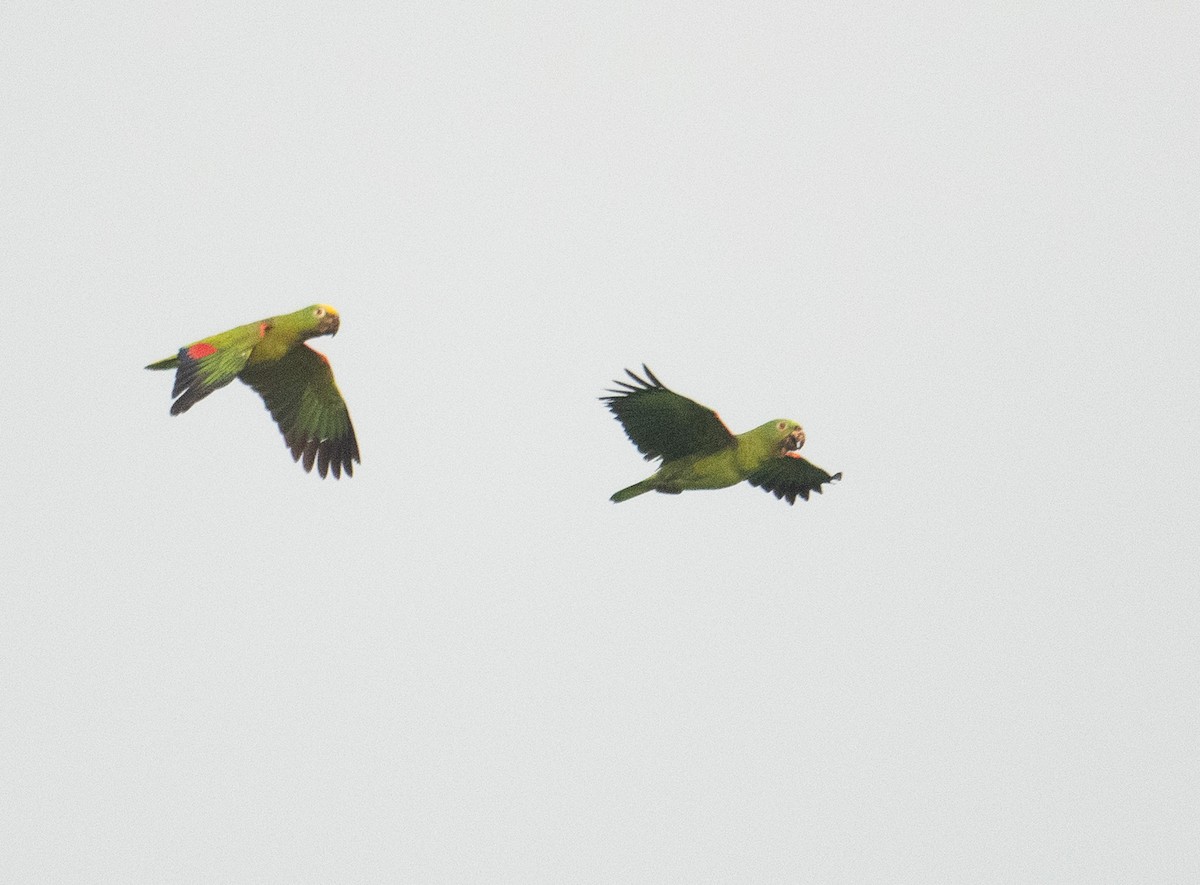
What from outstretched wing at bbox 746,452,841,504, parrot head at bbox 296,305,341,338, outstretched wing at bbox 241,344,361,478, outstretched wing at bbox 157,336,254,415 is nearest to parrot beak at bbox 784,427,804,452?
outstretched wing at bbox 746,452,841,504

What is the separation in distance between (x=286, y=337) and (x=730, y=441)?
5.06 metres

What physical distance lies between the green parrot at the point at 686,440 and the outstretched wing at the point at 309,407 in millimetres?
3563

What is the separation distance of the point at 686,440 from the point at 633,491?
81cm

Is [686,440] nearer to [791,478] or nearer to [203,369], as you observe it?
[791,478]

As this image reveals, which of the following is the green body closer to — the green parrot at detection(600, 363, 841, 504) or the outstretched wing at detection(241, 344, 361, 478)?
the green parrot at detection(600, 363, 841, 504)

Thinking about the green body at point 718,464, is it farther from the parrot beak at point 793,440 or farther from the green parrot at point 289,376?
the green parrot at point 289,376

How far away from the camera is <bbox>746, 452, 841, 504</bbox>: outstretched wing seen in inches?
742

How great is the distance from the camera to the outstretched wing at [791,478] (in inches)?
742

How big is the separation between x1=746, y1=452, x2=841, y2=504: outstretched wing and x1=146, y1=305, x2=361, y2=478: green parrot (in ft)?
16.7

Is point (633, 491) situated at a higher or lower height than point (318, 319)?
lower

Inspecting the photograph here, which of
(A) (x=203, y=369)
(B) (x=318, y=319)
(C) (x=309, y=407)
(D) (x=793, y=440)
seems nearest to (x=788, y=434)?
(D) (x=793, y=440)

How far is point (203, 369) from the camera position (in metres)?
15.7

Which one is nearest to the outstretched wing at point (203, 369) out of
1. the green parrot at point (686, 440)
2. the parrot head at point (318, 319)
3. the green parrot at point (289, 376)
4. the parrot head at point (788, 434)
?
the green parrot at point (289, 376)

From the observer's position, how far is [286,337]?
1700 centimetres
